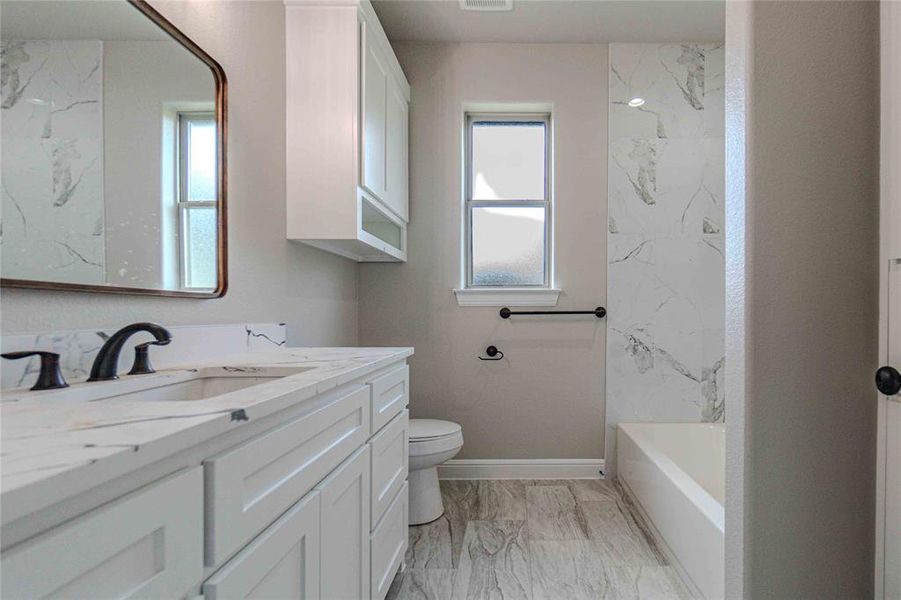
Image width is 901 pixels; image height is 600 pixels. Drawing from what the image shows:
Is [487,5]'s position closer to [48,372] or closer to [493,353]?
[493,353]

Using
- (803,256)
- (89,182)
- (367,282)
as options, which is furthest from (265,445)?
(367,282)

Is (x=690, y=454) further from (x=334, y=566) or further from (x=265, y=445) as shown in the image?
(x=265, y=445)

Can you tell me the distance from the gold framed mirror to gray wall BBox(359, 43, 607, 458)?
1307mm

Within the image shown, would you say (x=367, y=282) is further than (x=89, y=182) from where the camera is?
Yes

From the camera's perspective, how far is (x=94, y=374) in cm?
90

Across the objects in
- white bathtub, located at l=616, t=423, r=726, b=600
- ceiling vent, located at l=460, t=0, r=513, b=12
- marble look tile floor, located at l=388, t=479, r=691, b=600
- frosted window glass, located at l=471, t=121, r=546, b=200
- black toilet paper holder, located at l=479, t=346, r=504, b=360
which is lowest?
marble look tile floor, located at l=388, t=479, r=691, b=600

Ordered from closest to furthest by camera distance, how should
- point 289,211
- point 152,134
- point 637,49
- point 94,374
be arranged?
point 94,374 → point 152,134 → point 289,211 → point 637,49

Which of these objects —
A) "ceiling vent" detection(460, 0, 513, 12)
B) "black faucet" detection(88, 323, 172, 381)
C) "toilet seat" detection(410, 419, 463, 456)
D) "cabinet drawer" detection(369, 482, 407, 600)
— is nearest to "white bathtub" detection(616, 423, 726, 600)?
"toilet seat" detection(410, 419, 463, 456)

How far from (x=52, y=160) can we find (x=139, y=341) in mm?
442

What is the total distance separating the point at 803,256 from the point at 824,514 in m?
0.56

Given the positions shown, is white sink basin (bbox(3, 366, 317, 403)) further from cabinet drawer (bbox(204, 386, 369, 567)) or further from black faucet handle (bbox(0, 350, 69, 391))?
cabinet drawer (bbox(204, 386, 369, 567))

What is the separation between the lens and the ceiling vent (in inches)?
85.7

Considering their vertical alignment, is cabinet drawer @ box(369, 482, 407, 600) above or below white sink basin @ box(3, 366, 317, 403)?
below

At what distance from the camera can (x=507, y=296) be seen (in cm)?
255
